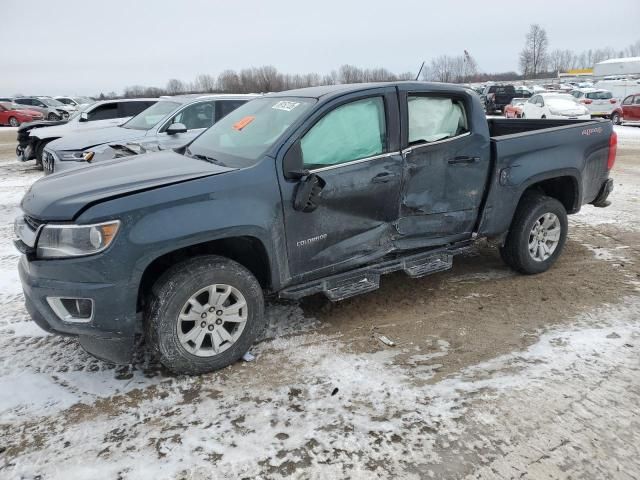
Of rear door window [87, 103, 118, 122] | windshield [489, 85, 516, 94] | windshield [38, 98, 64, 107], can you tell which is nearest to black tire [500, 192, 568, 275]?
rear door window [87, 103, 118, 122]

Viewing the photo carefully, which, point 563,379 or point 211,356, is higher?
point 211,356

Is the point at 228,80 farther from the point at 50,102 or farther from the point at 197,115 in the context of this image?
the point at 197,115

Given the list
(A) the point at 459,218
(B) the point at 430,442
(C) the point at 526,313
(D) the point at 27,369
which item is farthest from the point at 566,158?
(D) the point at 27,369

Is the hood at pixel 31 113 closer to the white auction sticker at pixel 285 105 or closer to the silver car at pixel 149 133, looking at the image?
the silver car at pixel 149 133

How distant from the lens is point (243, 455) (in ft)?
8.64

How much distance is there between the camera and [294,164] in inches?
139

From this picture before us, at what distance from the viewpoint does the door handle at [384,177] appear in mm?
3891

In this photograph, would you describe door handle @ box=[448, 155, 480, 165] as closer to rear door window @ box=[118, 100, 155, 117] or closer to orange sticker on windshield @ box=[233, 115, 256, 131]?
orange sticker on windshield @ box=[233, 115, 256, 131]

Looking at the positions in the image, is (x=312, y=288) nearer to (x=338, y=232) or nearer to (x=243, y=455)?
(x=338, y=232)

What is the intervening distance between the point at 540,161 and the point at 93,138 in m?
7.49

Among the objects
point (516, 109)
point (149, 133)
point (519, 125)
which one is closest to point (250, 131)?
point (519, 125)

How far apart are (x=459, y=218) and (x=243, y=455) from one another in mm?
2809

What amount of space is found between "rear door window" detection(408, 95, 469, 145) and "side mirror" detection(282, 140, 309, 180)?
1.06 meters

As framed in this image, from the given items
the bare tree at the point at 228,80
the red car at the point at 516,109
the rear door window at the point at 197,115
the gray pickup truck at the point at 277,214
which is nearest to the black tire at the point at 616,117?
the red car at the point at 516,109
